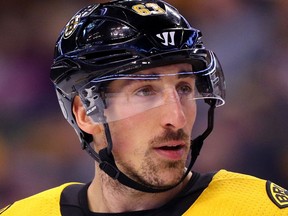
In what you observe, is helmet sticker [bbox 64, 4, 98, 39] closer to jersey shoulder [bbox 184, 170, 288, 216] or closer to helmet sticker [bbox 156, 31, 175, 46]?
helmet sticker [bbox 156, 31, 175, 46]

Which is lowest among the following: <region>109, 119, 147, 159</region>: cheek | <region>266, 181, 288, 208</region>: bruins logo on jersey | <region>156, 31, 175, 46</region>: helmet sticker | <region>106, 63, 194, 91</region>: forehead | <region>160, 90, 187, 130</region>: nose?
<region>266, 181, 288, 208</region>: bruins logo on jersey

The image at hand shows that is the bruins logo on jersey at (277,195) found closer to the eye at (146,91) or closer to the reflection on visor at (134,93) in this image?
A: the reflection on visor at (134,93)

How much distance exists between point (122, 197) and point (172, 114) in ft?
1.03

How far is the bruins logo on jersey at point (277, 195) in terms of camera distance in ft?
5.77

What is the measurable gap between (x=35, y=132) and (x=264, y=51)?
120cm

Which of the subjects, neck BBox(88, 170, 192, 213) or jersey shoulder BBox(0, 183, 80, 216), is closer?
neck BBox(88, 170, 192, 213)

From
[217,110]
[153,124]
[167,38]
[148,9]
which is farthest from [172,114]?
[217,110]

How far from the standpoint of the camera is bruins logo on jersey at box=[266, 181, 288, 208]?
1760 millimetres

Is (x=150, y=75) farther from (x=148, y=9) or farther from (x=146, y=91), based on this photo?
(x=148, y=9)

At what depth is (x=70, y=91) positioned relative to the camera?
6.42ft

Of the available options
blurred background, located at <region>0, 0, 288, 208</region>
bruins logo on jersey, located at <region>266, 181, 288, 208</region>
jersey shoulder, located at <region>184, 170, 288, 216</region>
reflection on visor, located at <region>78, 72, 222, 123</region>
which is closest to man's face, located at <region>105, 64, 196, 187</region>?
reflection on visor, located at <region>78, 72, 222, 123</region>

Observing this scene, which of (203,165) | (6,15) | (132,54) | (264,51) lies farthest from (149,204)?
(6,15)

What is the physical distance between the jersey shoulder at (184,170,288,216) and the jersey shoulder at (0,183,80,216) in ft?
1.54

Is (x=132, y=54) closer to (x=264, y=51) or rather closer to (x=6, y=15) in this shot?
(x=264, y=51)
